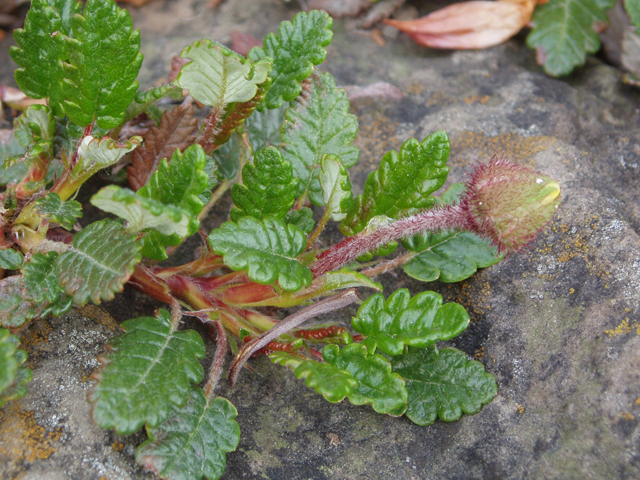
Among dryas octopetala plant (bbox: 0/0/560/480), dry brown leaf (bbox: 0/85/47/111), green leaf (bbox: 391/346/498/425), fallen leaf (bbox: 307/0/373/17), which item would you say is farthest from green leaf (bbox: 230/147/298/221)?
fallen leaf (bbox: 307/0/373/17)

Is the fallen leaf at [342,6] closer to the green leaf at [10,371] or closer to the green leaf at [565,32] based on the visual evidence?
the green leaf at [565,32]

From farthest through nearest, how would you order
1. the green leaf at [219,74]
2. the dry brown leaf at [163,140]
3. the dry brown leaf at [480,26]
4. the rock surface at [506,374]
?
the dry brown leaf at [480,26] → the dry brown leaf at [163,140] → the green leaf at [219,74] → the rock surface at [506,374]

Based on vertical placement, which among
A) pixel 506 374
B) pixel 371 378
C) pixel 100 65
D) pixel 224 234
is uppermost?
pixel 100 65

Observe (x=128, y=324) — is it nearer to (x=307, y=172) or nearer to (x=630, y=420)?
(x=307, y=172)

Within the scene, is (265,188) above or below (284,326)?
above

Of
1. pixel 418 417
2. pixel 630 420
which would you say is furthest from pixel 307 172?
pixel 630 420

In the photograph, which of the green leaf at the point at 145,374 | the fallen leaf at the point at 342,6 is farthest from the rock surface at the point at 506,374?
the fallen leaf at the point at 342,6

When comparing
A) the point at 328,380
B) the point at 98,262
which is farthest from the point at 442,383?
the point at 98,262

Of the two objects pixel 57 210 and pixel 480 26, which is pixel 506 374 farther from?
pixel 480 26
